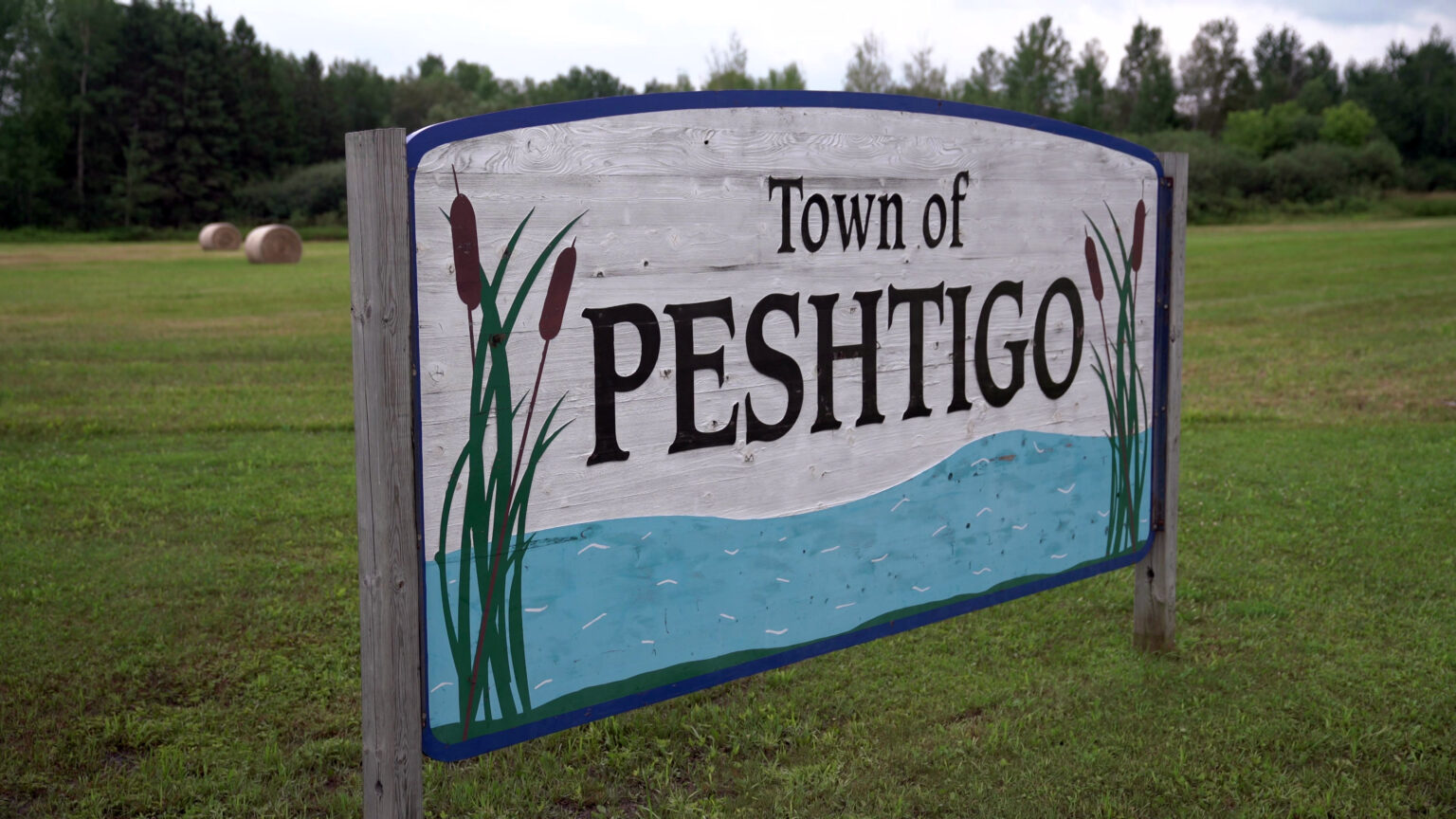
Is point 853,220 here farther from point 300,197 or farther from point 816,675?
point 300,197

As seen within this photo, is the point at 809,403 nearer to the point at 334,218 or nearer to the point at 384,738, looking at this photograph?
the point at 384,738

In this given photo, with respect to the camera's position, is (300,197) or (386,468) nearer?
(386,468)

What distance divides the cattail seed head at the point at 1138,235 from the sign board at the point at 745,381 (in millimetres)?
13

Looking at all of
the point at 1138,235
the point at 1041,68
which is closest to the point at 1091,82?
the point at 1041,68

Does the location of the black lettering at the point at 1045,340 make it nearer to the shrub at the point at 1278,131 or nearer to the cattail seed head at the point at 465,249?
the cattail seed head at the point at 465,249

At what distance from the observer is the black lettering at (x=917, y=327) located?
4.00m

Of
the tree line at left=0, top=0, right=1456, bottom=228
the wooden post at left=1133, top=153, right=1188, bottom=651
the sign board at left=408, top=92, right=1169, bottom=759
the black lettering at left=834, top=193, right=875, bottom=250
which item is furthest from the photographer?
the tree line at left=0, top=0, right=1456, bottom=228

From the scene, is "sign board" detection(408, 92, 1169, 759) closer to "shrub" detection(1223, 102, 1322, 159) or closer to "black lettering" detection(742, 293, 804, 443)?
"black lettering" detection(742, 293, 804, 443)

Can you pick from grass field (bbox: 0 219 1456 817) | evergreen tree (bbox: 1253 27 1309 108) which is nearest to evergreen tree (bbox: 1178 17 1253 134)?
evergreen tree (bbox: 1253 27 1309 108)

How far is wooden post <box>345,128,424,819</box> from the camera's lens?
2.80 m

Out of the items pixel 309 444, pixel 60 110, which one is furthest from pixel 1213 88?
→ pixel 309 444

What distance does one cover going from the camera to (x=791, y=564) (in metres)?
3.78

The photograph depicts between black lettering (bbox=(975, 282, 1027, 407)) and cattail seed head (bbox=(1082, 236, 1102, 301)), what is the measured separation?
1.40 ft

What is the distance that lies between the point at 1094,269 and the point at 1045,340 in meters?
0.39
